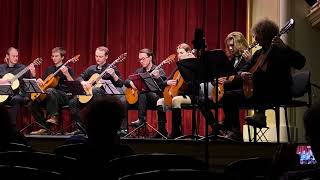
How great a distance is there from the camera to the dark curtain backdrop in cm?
962

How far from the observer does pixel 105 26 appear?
9891mm

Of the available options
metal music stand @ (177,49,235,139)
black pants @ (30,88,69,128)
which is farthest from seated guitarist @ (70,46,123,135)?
metal music stand @ (177,49,235,139)

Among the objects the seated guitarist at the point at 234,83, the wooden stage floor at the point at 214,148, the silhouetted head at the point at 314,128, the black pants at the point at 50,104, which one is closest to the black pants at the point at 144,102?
the black pants at the point at 50,104

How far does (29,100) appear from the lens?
8.16 meters

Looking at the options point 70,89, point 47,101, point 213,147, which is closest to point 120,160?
point 213,147

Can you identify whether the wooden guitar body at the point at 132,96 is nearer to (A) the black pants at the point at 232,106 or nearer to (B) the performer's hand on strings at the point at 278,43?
(A) the black pants at the point at 232,106

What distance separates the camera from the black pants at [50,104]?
26.2 feet

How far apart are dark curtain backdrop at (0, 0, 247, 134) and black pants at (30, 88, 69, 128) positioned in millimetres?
1760

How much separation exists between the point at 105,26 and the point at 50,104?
2446 millimetres

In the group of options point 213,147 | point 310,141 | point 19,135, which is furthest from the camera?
point 213,147

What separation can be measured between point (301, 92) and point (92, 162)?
135 inches

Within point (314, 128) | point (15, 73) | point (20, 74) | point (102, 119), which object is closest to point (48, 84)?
point (20, 74)

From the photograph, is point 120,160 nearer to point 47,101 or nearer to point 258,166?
point 258,166

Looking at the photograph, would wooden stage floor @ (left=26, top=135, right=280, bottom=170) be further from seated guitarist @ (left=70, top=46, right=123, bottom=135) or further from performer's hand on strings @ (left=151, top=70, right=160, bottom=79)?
seated guitarist @ (left=70, top=46, right=123, bottom=135)
